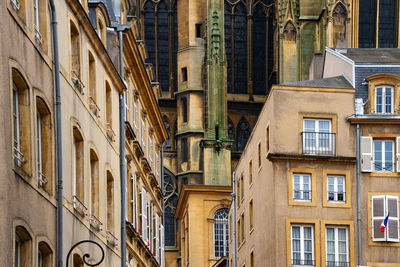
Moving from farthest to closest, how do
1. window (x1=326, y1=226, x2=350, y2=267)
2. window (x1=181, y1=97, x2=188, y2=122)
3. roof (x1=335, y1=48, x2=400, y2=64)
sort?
window (x1=181, y1=97, x2=188, y2=122)
roof (x1=335, y1=48, x2=400, y2=64)
window (x1=326, y1=226, x2=350, y2=267)

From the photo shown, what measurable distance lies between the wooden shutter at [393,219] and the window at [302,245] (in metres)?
3.15

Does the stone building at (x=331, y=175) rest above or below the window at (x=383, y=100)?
below

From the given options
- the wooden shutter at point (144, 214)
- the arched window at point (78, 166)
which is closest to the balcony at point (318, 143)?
the wooden shutter at point (144, 214)

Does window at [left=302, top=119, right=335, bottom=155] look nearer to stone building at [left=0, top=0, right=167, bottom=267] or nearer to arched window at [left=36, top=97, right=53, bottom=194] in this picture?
stone building at [left=0, top=0, right=167, bottom=267]

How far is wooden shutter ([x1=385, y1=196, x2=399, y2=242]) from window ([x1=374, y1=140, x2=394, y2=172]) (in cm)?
130

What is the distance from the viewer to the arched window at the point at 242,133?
93875 mm

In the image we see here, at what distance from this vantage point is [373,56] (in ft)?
175

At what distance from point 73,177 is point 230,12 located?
225 ft

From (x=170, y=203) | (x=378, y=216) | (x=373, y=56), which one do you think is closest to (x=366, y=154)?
(x=378, y=216)

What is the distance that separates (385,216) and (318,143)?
408 centimetres

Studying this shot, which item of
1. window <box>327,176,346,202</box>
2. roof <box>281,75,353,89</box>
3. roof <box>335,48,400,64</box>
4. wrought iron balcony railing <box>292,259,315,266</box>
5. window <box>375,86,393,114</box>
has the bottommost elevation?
wrought iron balcony railing <box>292,259,315,266</box>

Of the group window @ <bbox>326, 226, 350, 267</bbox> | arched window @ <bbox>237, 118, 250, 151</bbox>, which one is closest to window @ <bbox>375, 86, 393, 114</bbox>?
window @ <bbox>326, 226, 350, 267</bbox>

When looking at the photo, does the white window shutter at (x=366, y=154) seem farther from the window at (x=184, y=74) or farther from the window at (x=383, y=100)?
the window at (x=184, y=74)

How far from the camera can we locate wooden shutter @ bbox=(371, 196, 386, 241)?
157 ft
